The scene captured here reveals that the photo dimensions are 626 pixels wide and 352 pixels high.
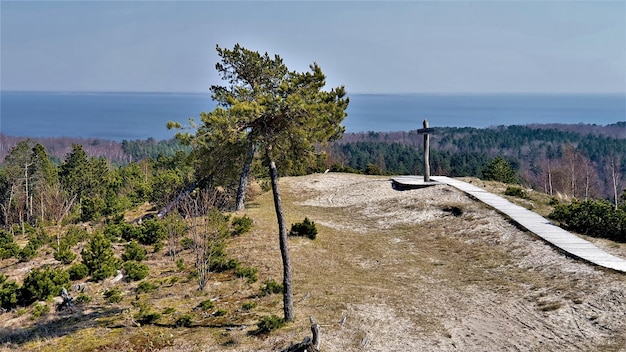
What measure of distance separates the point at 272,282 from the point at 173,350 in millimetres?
3835

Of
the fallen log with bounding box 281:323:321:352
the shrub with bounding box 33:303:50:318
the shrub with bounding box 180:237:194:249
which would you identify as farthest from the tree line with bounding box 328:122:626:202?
the fallen log with bounding box 281:323:321:352

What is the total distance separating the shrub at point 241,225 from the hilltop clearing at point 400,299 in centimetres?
40

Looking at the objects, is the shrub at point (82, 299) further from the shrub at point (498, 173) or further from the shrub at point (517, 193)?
the shrub at point (498, 173)

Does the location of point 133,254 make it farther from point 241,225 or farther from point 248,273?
point 248,273

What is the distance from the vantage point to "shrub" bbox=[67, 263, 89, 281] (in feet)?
50.1

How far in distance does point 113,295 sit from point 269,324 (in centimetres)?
578

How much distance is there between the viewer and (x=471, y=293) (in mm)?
12641

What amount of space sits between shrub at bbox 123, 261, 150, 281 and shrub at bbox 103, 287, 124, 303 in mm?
1402

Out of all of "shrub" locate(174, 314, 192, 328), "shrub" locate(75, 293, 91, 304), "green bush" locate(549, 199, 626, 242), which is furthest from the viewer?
"green bush" locate(549, 199, 626, 242)

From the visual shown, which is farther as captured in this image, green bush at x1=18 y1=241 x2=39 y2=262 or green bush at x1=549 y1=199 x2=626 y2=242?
green bush at x1=18 y1=241 x2=39 y2=262

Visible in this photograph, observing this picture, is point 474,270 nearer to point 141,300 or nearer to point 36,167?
point 141,300

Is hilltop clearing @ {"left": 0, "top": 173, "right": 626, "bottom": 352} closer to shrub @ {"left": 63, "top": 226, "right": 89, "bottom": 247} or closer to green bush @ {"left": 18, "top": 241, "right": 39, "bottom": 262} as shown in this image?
shrub @ {"left": 63, "top": 226, "right": 89, "bottom": 247}

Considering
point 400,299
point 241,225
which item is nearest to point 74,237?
point 241,225

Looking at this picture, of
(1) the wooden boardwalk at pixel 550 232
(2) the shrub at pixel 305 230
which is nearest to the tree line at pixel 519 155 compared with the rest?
(1) the wooden boardwalk at pixel 550 232
